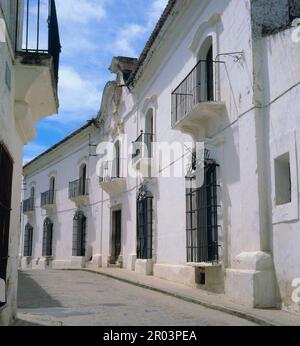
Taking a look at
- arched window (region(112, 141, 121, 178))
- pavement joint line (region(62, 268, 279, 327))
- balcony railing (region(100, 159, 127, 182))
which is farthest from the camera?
arched window (region(112, 141, 121, 178))

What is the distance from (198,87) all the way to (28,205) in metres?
21.5

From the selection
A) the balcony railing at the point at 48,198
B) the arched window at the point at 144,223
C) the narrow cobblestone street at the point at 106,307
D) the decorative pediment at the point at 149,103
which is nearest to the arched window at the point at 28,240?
the balcony railing at the point at 48,198

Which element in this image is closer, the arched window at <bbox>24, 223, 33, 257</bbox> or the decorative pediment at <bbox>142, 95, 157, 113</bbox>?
the decorative pediment at <bbox>142, 95, 157, 113</bbox>

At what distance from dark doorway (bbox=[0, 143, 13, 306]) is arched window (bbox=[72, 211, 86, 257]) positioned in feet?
57.0

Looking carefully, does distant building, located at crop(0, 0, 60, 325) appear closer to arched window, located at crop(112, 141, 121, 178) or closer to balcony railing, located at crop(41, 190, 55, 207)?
arched window, located at crop(112, 141, 121, 178)

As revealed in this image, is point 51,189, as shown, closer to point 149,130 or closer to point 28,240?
point 28,240

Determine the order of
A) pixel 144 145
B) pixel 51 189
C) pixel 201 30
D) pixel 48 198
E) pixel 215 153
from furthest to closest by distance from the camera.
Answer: pixel 51 189 < pixel 48 198 < pixel 144 145 < pixel 201 30 < pixel 215 153

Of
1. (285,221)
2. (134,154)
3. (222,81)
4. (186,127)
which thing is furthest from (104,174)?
(285,221)

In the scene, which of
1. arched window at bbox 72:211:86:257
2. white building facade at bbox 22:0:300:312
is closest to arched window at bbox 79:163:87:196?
arched window at bbox 72:211:86:257

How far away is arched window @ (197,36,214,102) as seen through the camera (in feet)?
35.7

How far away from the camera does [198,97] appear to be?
1068 cm

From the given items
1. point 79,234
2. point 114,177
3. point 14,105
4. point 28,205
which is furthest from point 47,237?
point 14,105

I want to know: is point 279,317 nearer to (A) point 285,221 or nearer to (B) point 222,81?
(A) point 285,221

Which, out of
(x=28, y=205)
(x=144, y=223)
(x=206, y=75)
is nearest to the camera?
(x=206, y=75)
